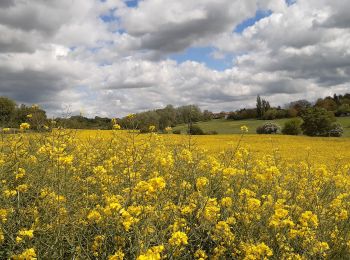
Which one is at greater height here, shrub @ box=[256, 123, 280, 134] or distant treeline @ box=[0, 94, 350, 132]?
distant treeline @ box=[0, 94, 350, 132]

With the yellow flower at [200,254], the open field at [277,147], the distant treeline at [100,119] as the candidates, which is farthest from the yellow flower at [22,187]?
the open field at [277,147]

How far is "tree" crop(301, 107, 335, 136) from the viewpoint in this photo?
41.6 metres

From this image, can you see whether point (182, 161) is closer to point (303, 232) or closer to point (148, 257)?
point (303, 232)

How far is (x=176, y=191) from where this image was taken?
19.5 ft

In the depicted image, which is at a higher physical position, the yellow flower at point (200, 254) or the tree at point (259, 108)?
the tree at point (259, 108)

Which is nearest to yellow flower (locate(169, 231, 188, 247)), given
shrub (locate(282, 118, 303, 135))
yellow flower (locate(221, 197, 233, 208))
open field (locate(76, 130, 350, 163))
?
yellow flower (locate(221, 197, 233, 208))

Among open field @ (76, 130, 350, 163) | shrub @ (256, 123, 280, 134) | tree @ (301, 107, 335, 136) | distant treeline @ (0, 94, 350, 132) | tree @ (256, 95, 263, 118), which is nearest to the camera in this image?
distant treeline @ (0, 94, 350, 132)

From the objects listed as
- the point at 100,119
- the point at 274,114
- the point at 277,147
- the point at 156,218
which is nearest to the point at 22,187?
the point at 156,218

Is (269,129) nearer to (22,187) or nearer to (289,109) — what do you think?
(289,109)

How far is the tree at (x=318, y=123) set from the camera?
1639 inches

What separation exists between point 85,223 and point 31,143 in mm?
3793

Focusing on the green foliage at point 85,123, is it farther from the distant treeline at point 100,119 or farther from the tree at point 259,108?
the tree at point 259,108

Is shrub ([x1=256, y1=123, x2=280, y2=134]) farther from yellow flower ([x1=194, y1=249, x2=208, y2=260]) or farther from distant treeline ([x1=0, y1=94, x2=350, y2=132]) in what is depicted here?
yellow flower ([x1=194, y1=249, x2=208, y2=260])

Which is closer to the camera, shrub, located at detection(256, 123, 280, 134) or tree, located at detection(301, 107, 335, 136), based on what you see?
tree, located at detection(301, 107, 335, 136)
